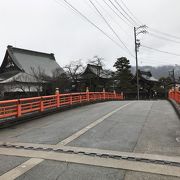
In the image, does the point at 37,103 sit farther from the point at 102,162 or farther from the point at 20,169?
the point at 102,162

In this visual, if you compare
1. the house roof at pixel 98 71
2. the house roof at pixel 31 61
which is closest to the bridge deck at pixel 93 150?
the house roof at pixel 31 61

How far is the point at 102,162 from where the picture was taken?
4664 millimetres

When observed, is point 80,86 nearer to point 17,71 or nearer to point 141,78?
point 17,71

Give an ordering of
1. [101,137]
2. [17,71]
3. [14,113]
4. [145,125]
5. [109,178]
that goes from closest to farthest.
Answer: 1. [109,178]
2. [101,137]
3. [145,125]
4. [14,113]
5. [17,71]

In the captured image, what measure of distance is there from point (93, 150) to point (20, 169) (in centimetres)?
175

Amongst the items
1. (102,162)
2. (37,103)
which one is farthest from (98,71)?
(102,162)

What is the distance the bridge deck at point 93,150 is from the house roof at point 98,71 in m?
26.9

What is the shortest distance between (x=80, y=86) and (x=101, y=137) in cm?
2519

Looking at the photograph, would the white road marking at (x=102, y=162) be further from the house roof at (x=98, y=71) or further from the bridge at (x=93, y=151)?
the house roof at (x=98, y=71)

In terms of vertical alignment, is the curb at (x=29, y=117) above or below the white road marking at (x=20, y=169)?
above

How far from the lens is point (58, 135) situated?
23.5 ft

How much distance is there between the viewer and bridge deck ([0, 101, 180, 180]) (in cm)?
413

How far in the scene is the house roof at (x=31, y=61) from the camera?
32.5 metres

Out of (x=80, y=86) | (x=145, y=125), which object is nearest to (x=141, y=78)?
(x=80, y=86)
